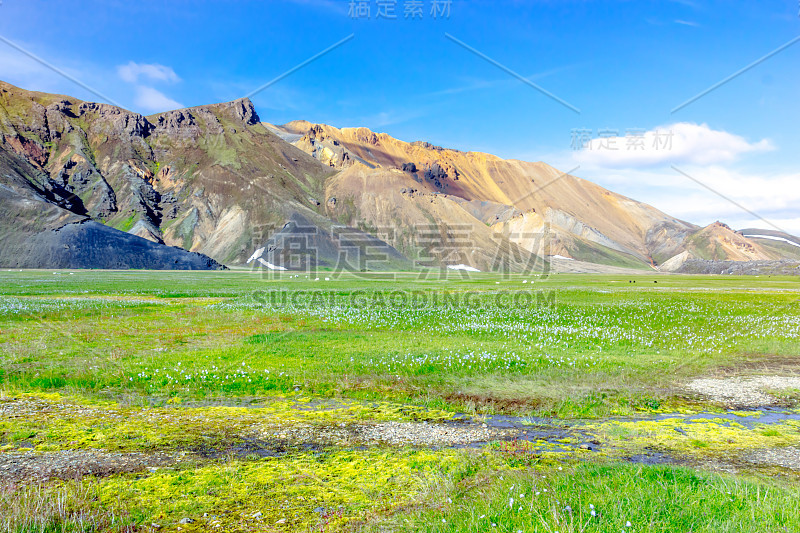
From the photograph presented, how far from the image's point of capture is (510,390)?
15422mm

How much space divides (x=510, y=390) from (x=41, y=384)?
15475 mm

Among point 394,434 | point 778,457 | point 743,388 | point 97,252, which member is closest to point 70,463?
point 394,434

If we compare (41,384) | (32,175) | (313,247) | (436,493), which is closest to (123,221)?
(32,175)

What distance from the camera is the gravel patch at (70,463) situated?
334 inches

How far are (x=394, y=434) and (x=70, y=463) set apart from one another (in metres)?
6.59

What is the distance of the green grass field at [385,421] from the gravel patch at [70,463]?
177 millimetres

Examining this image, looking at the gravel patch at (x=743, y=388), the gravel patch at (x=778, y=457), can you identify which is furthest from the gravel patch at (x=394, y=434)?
the gravel patch at (x=743, y=388)

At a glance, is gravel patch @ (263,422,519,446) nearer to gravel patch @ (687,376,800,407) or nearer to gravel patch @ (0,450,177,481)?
gravel patch @ (0,450,177,481)

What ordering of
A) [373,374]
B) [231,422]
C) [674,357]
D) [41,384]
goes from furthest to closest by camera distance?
[674,357] → [373,374] → [41,384] → [231,422]

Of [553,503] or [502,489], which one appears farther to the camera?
[502,489]

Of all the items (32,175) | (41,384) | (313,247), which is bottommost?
(41,384)

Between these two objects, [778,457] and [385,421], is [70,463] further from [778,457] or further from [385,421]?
[778,457]

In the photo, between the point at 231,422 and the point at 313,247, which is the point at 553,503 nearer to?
the point at 231,422

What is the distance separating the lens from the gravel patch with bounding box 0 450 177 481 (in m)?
8.48
